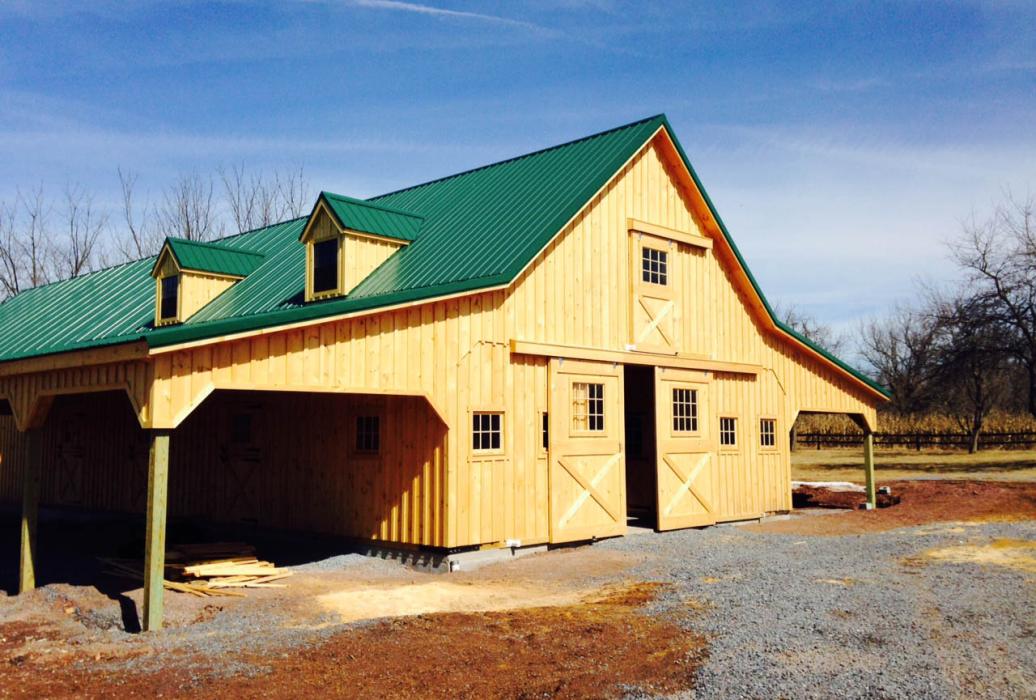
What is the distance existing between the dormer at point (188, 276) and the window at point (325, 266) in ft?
12.8

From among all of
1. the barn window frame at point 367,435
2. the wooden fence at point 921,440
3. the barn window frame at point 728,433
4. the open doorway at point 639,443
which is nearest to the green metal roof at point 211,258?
the barn window frame at point 367,435

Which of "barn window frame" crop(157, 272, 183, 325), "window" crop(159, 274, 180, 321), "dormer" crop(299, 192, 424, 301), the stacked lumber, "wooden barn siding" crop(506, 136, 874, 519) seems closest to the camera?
the stacked lumber

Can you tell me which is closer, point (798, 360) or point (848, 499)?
point (798, 360)

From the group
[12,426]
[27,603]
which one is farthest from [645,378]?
[12,426]

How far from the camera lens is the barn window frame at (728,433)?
19.6 m

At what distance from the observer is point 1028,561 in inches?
536

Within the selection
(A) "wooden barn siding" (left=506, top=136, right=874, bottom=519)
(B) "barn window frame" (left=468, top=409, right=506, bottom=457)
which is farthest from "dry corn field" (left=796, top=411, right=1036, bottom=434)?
(B) "barn window frame" (left=468, top=409, right=506, bottom=457)

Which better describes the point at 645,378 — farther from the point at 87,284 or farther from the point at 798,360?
the point at 87,284

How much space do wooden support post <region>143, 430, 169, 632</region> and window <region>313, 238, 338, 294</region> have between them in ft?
19.1

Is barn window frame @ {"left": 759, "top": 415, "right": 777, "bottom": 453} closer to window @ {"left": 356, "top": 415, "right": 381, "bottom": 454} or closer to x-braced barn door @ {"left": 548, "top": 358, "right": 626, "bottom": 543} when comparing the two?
x-braced barn door @ {"left": 548, "top": 358, "right": 626, "bottom": 543}

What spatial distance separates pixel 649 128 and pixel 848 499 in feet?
43.3

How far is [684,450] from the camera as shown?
1842 cm

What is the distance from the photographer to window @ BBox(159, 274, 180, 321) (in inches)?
723

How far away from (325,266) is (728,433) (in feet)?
32.2
